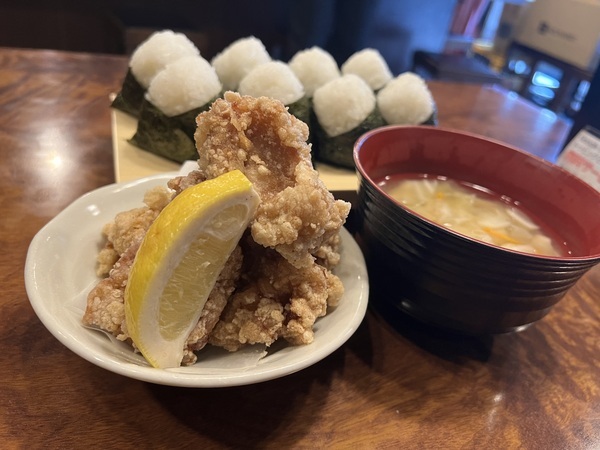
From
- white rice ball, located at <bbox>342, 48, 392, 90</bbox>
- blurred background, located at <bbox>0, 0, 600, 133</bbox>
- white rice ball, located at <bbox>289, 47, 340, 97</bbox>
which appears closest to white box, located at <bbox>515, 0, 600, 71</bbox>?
blurred background, located at <bbox>0, 0, 600, 133</bbox>

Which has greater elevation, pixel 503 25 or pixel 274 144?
pixel 274 144

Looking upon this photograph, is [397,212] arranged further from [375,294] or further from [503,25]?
[503,25]

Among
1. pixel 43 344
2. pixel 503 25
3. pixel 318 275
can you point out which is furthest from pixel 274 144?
pixel 503 25

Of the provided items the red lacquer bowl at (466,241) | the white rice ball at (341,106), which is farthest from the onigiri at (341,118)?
the red lacquer bowl at (466,241)

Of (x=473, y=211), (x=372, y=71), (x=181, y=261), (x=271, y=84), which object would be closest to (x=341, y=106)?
(x=271, y=84)

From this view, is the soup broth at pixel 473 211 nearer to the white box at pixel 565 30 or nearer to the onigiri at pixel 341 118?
the onigiri at pixel 341 118

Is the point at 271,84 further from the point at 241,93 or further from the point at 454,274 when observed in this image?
the point at 454,274
